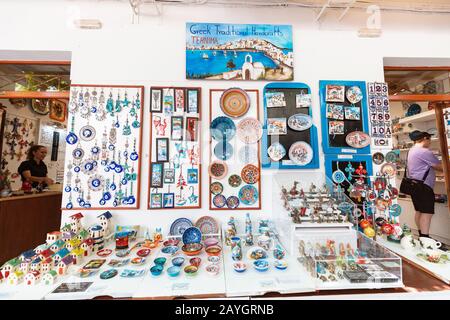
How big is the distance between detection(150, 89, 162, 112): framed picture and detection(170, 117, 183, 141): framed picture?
0.16 metres

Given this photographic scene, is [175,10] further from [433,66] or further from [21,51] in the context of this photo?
[433,66]

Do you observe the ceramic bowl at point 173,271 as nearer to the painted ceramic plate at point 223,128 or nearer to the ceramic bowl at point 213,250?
the ceramic bowl at point 213,250

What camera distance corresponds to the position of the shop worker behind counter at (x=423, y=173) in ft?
7.95

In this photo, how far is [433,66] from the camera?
2.13 meters

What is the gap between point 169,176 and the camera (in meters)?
1.78

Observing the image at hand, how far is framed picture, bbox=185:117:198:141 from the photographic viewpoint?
1807 mm

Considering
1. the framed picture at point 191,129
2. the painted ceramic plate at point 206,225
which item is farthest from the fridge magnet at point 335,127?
the painted ceramic plate at point 206,225

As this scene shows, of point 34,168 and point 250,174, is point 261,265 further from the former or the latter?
point 34,168

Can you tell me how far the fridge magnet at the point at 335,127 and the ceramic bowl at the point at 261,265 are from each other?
Answer: 4.19ft

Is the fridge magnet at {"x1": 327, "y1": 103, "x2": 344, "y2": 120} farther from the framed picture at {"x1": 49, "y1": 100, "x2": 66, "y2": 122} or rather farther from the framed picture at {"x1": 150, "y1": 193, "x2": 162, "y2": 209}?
the framed picture at {"x1": 49, "y1": 100, "x2": 66, "y2": 122}

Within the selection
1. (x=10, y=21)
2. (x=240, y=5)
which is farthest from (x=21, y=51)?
(x=240, y=5)

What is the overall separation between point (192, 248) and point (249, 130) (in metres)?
1.07

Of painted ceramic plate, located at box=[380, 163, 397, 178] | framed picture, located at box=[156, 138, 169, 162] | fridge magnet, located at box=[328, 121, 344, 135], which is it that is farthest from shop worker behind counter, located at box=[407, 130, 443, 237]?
framed picture, located at box=[156, 138, 169, 162]

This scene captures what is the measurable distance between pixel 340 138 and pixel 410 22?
139 cm
